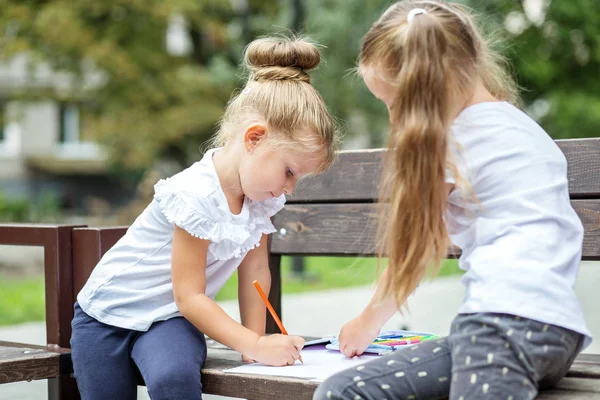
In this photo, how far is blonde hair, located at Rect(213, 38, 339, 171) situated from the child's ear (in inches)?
0.7

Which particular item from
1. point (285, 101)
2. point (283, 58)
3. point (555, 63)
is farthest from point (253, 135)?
point (555, 63)

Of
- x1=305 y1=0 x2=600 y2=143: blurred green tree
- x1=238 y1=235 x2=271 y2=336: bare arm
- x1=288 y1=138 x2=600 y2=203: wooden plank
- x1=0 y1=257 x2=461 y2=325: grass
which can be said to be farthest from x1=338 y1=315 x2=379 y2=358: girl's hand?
x1=305 y1=0 x2=600 y2=143: blurred green tree

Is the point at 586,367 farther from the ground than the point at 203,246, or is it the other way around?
the point at 203,246

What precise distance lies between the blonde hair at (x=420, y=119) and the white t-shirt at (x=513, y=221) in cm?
6

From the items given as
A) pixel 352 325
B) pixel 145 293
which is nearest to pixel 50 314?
pixel 145 293

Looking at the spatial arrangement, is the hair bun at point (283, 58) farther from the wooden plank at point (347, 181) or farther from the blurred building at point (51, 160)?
the blurred building at point (51, 160)

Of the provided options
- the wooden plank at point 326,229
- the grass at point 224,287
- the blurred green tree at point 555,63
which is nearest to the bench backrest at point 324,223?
the wooden plank at point 326,229

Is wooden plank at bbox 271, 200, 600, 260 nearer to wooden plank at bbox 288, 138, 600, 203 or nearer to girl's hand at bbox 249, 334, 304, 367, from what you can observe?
wooden plank at bbox 288, 138, 600, 203

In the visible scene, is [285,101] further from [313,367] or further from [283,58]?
[313,367]

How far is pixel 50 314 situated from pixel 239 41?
454 inches

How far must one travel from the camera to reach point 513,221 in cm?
178

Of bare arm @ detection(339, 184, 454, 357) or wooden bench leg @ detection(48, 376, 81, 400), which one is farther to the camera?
wooden bench leg @ detection(48, 376, 81, 400)

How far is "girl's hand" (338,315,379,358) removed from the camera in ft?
7.13

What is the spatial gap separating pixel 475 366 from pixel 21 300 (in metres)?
6.74
